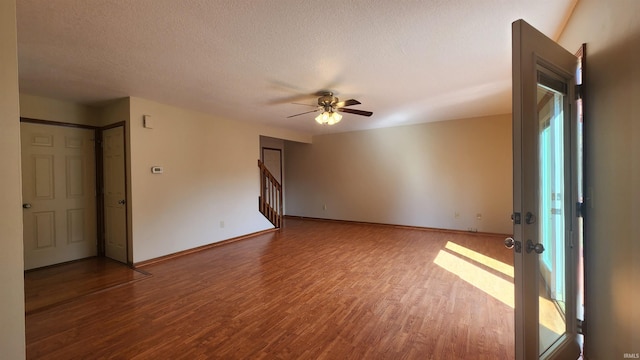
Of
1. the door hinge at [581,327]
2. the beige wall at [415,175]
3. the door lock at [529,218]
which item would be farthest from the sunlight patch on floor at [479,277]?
the beige wall at [415,175]

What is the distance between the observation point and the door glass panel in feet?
4.78

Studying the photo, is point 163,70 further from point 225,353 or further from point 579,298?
point 579,298

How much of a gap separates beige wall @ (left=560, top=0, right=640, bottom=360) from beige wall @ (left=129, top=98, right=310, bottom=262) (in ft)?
15.3

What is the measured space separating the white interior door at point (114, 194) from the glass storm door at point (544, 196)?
14.8 ft

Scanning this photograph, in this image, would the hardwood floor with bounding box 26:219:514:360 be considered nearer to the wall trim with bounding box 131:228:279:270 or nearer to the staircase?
the wall trim with bounding box 131:228:279:270

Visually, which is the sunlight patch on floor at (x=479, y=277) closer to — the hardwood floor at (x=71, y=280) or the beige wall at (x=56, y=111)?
the hardwood floor at (x=71, y=280)

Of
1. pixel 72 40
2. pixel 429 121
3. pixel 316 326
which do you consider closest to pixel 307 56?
pixel 72 40

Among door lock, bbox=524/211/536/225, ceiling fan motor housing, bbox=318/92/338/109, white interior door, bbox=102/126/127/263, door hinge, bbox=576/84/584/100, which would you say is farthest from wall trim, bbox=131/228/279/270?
door hinge, bbox=576/84/584/100

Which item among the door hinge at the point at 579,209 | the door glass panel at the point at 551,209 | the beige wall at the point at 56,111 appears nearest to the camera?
the door glass panel at the point at 551,209

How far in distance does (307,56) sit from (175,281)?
2991 millimetres

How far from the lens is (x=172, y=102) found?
3869 mm

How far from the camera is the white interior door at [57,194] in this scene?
3.46 metres

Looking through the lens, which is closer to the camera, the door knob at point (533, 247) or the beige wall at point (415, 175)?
the door knob at point (533, 247)

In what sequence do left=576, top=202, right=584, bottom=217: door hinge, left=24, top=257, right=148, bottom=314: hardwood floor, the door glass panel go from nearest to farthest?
the door glass panel → left=576, top=202, right=584, bottom=217: door hinge → left=24, top=257, right=148, bottom=314: hardwood floor
